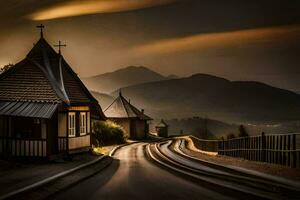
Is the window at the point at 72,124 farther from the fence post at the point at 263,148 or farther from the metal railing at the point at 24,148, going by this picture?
the fence post at the point at 263,148

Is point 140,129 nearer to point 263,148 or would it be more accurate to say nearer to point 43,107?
point 43,107

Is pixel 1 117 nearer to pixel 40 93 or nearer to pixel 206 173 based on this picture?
pixel 40 93

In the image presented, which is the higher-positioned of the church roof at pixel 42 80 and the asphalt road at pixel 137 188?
the church roof at pixel 42 80

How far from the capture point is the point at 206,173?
64.6 ft

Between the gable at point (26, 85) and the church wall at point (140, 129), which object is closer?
the gable at point (26, 85)

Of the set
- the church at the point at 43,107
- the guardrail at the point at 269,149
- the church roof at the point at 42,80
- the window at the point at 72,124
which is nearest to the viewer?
the guardrail at the point at 269,149

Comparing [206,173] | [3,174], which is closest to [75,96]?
[3,174]

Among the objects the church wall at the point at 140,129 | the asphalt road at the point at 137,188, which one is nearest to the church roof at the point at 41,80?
the asphalt road at the point at 137,188

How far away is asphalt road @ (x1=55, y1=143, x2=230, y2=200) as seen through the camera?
14.8 m

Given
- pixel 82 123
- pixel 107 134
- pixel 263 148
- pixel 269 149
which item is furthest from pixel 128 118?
pixel 269 149

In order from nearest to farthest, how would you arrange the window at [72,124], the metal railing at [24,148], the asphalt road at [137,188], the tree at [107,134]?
1. the asphalt road at [137,188]
2. the metal railing at [24,148]
3. the window at [72,124]
4. the tree at [107,134]

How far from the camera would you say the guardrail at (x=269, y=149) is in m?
20.2

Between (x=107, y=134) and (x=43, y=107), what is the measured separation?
19.4 m

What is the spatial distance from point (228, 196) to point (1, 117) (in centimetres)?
1674
